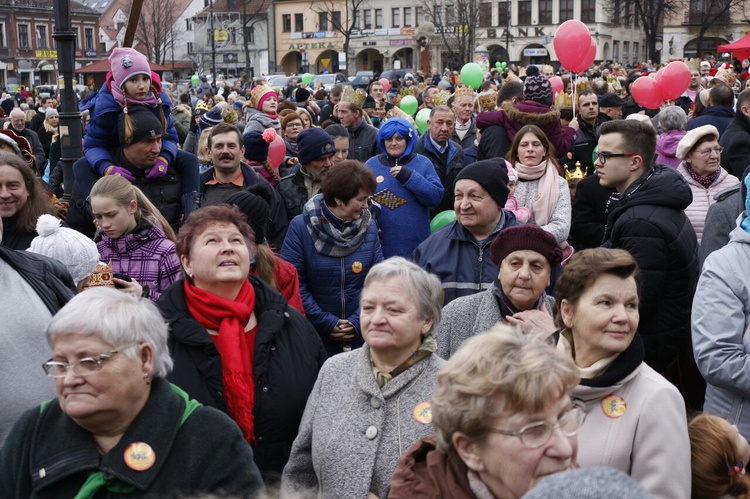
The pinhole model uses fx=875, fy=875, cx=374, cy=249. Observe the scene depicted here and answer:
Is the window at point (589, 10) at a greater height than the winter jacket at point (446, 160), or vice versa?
the window at point (589, 10)

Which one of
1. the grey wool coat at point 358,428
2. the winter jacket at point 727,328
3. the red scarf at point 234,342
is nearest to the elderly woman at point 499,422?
the grey wool coat at point 358,428

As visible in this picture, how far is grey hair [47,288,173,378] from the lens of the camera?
2.76 meters

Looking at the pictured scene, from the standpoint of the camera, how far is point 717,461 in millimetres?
3223

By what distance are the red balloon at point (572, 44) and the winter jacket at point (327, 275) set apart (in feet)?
23.3

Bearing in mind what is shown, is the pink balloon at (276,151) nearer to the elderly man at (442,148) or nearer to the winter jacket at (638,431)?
the elderly man at (442,148)

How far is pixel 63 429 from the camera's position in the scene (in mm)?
2740

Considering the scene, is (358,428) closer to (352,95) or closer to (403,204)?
(403,204)

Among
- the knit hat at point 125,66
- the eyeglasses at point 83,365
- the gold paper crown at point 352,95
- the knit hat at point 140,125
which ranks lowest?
the eyeglasses at point 83,365

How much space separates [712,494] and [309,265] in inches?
110

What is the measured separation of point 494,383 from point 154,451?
3.58 ft

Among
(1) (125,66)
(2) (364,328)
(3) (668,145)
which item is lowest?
(2) (364,328)

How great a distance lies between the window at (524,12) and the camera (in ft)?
249

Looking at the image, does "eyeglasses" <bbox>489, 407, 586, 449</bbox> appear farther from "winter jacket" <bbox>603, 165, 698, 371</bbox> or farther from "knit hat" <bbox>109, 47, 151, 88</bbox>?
"knit hat" <bbox>109, 47, 151, 88</bbox>

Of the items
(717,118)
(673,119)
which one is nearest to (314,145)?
(673,119)
